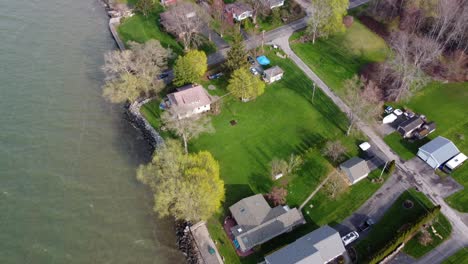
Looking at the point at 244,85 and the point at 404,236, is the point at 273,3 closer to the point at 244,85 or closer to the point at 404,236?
the point at 244,85

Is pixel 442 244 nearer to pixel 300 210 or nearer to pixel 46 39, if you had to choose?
pixel 300 210

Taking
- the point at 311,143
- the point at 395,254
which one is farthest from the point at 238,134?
the point at 395,254

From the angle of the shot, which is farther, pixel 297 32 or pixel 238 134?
pixel 297 32

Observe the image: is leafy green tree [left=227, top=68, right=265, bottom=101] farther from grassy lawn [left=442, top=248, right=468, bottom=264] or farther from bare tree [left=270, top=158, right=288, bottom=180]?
grassy lawn [left=442, top=248, right=468, bottom=264]

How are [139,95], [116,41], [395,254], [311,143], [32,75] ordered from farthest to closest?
[116,41], [32,75], [139,95], [311,143], [395,254]

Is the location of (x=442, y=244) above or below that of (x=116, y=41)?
below

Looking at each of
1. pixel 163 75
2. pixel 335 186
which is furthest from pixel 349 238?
pixel 163 75
